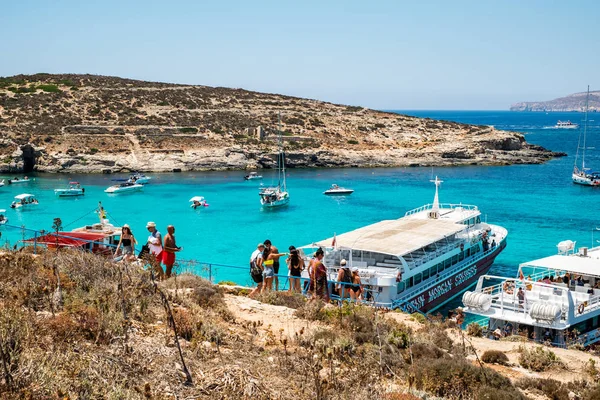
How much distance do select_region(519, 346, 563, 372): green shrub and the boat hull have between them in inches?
338

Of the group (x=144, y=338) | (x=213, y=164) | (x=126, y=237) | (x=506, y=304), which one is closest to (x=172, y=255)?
(x=126, y=237)

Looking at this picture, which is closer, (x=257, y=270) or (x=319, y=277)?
(x=319, y=277)

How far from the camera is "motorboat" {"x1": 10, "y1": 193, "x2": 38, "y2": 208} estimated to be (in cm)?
4762

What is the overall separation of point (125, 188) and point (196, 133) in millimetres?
25484

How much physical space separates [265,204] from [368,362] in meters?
40.4

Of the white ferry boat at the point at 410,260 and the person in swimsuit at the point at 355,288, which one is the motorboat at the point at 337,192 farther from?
the person in swimsuit at the point at 355,288

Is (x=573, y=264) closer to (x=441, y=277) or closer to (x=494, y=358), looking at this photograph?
(x=441, y=277)

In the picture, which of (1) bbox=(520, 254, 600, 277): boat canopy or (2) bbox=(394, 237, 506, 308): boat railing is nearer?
(1) bbox=(520, 254, 600, 277): boat canopy

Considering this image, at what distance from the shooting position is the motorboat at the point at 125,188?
5566 centimetres

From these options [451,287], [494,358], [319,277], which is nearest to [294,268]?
[319,277]

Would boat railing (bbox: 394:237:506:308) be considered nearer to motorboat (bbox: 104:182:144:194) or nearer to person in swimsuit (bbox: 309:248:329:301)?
person in swimsuit (bbox: 309:248:329:301)

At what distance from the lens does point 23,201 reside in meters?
49.0

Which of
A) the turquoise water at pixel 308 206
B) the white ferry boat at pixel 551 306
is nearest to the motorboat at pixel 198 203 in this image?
the turquoise water at pixel 308 206

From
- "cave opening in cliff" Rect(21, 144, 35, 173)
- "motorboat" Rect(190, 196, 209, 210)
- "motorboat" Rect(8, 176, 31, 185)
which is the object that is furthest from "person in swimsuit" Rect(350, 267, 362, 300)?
"cave opening in cliff" Rect(21, 144, 35, 173)
